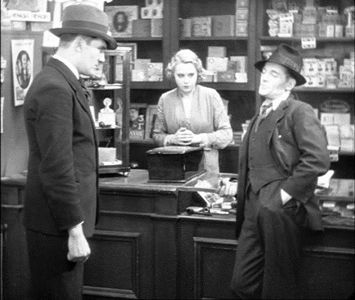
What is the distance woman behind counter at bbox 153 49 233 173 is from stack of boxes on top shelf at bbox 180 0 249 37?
1.15m

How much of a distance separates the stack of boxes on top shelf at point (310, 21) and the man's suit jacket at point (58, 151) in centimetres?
201

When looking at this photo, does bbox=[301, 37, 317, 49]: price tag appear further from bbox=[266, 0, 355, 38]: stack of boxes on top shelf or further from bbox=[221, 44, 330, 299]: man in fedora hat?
bbox=[221, 44, 330, 299]: man in fedora hat

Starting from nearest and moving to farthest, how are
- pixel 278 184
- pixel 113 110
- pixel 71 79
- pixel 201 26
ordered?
1. pixel 71 79
2. pixel 278 184
3. pixel 113 110
4. pixel 201 26

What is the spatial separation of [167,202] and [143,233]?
0.20m

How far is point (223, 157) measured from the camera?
4355 millimetres

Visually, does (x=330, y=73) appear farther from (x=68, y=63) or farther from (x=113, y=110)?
(x=68, y=63)

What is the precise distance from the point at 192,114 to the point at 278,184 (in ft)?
3.51

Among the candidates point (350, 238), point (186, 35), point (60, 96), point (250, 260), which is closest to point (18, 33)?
point (60, 96)

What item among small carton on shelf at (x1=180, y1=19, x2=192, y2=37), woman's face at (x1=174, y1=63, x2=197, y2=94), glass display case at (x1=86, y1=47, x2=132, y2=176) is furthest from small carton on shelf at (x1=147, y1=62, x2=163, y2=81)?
glass display case at (x1=86, y1=47, x2=132, y2=176)

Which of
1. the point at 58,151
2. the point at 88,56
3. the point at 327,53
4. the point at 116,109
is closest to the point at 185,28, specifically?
the point at 327,53

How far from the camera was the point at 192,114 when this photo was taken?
4.04 m

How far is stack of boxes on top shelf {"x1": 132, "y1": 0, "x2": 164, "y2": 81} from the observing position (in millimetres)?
5508

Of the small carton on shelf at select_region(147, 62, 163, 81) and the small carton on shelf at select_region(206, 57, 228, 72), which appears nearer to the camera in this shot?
the small carton on shelf at select_region(206, 57, 228, 72)

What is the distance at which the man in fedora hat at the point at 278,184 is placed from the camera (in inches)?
119
